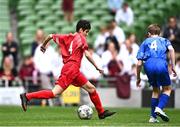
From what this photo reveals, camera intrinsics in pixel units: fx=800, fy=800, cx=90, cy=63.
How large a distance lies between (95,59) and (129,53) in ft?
4.03

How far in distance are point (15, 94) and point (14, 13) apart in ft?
23.3

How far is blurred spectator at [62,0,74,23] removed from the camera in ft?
98.6

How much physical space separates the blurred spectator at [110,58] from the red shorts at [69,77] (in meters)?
10.3

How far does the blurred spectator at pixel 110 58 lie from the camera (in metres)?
26.5

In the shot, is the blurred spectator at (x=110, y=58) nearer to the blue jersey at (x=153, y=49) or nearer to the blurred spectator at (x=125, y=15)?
the blurred spectator at (x=125, y=15)

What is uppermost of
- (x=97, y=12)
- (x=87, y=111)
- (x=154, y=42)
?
(x=97, y=12)

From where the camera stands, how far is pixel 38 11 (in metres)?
31.7

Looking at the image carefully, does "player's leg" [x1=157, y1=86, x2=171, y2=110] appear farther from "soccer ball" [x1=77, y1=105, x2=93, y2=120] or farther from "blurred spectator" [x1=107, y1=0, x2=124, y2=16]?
"blurred spectator" [x1=107, y1=0, x2=124, y2=16]

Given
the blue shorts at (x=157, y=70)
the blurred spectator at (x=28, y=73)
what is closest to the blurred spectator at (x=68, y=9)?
the blurred spectator at (x=28, y=73)

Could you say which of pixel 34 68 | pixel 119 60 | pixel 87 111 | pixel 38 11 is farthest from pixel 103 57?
pixel 87 111

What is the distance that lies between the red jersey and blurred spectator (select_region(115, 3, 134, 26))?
1213 cm

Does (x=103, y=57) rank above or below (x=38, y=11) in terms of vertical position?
below

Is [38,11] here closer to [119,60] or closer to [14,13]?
[14,13]

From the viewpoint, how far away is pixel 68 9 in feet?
98.8
